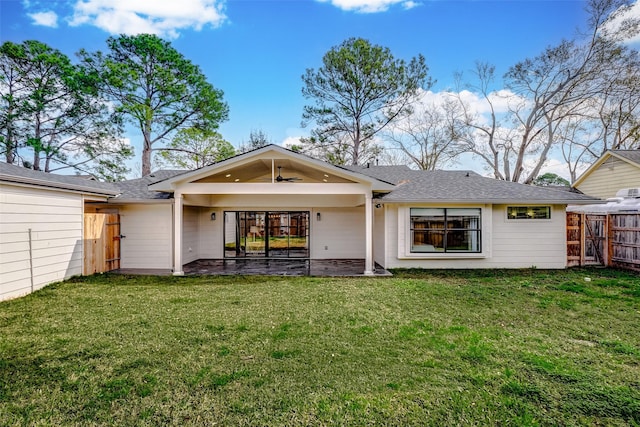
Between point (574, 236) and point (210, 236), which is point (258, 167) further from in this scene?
point (574, 236)

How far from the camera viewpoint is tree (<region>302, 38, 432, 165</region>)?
65.0 feet

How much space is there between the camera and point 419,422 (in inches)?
105

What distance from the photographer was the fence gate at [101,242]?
904cm

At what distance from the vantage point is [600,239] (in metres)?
10.5

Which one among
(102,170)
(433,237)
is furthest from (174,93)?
(433,237)

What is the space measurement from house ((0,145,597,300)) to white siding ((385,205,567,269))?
0.03 meters

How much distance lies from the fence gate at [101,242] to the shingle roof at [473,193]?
822 centimetres

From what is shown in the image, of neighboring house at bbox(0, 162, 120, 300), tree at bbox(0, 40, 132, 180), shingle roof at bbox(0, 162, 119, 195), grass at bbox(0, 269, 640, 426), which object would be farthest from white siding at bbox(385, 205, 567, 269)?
tree at bbox(0, 40, 132, 180)

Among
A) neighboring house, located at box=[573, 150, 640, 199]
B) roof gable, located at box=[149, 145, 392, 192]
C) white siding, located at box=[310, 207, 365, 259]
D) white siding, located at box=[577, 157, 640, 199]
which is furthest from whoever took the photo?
white siding, located at box=[577, 157, 640, 199]

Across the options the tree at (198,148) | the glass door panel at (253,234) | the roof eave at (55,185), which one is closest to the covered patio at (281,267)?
the glass door panel at (253,234)

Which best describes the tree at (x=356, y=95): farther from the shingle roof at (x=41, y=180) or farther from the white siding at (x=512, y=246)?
the shingle roof at (x=41, y=180)

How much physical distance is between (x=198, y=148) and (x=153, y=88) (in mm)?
4899

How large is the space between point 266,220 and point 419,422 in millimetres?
10738

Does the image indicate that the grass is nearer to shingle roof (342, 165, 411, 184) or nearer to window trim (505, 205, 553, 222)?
window trim (505, 205, 553, 222)
